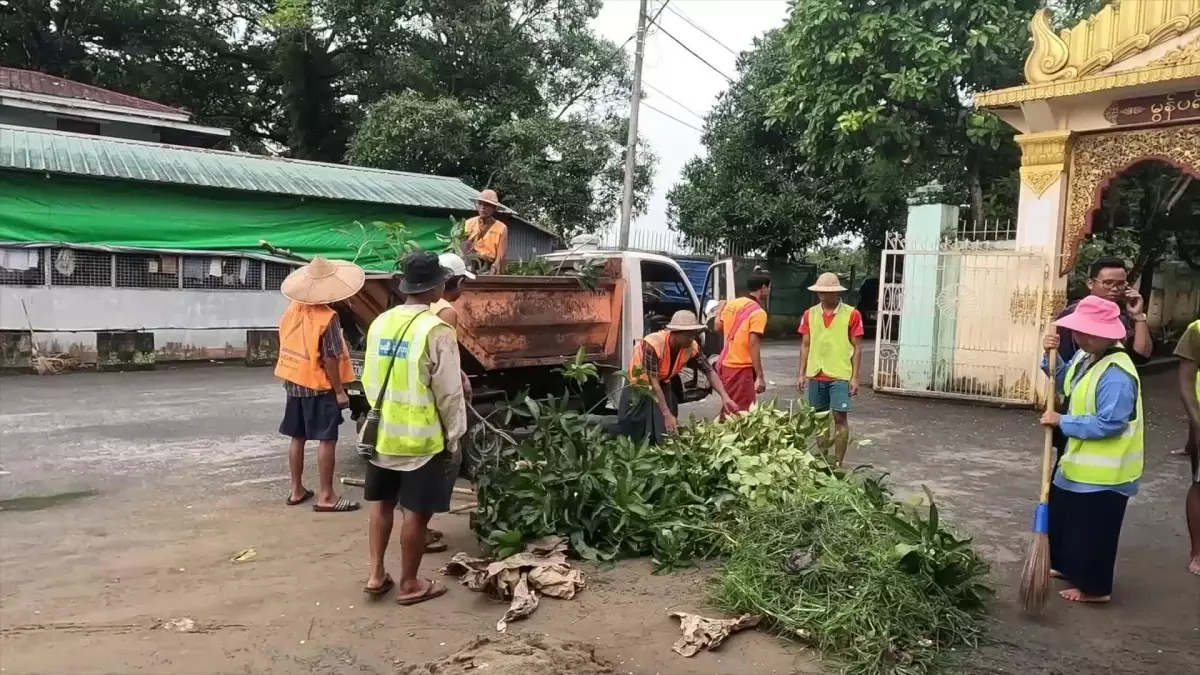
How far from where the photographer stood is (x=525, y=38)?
20.3 meters

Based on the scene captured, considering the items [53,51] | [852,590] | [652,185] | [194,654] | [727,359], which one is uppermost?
[53,51]

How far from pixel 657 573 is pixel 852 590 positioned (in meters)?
1.05

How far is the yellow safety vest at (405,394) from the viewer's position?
3738mm

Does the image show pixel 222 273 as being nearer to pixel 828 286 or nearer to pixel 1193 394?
pixel 828 286

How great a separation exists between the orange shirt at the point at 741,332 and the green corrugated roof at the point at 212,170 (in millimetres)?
9909

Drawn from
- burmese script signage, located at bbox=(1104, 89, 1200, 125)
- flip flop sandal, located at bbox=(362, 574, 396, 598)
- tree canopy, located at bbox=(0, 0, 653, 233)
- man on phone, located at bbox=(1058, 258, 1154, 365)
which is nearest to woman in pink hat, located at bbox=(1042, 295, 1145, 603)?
man on phone, located at bbox=(1058, 258, 1154, 365)

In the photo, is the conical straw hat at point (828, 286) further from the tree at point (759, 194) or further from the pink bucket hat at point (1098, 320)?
the tree at point (759, 194)

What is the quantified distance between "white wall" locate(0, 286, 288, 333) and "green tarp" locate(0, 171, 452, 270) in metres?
0.69

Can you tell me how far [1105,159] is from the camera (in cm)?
960

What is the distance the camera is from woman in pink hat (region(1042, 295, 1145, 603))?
12.7 ft

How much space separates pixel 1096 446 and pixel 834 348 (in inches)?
95.1

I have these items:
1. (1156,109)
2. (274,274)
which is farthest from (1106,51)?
(274,274)

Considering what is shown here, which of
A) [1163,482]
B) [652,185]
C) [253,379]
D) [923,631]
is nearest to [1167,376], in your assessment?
[1163,482]

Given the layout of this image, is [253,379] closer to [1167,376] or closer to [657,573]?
[657,573]
